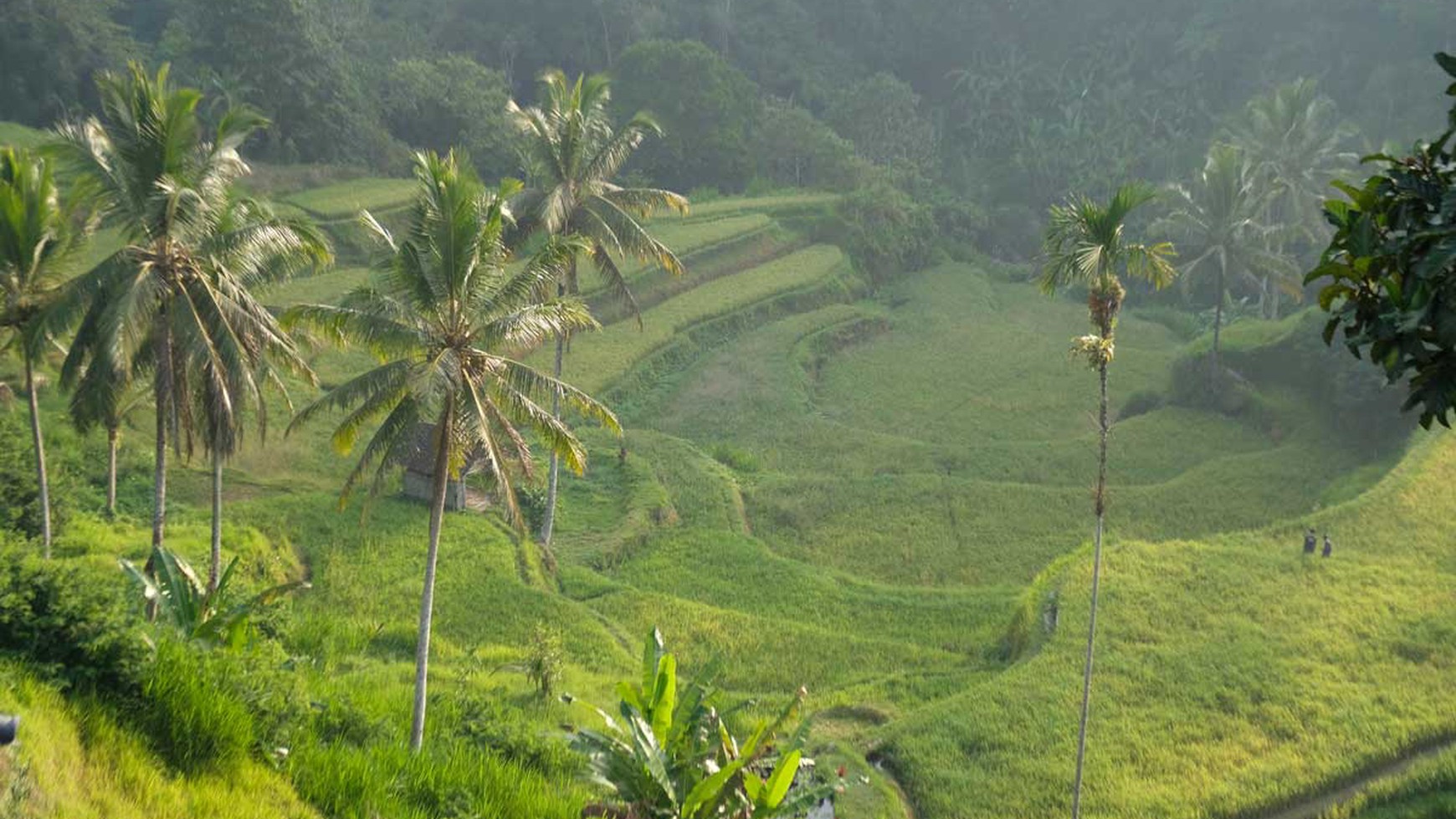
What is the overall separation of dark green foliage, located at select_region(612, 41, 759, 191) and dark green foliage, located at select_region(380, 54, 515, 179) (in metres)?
6.01

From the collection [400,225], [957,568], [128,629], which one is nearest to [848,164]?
[400,225]

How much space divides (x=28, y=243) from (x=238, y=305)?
3096mm

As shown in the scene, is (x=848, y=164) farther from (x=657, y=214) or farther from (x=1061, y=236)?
(x=1061, y=236)

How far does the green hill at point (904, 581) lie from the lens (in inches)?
556

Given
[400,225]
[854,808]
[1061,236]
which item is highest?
[400,225]

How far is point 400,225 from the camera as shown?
112 ft

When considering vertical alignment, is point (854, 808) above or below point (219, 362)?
below

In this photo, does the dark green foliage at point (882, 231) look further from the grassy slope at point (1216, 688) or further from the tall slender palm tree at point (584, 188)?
the grassy slope at point (1216, 688)

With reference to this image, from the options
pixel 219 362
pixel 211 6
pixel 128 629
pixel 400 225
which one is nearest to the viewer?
pixel 128 629

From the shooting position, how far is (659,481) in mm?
24750

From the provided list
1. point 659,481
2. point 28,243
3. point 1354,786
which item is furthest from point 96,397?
point 1354,786

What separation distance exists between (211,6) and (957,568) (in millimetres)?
30783

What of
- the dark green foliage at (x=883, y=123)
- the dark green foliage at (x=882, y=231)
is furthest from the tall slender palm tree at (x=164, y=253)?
the dark green foliage at (x=883, y=123)

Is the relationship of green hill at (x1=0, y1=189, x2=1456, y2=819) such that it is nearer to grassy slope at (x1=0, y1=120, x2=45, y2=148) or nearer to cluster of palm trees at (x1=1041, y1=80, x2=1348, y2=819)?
cluster of palm trees at (x1=1041, y1=80, x2=1348, y2=819)
